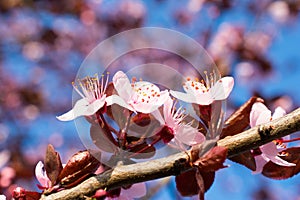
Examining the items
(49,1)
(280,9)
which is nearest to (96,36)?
(49,1)

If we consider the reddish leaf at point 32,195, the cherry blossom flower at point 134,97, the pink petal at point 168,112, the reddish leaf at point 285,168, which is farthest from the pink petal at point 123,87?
the reddish leaf at point 285,168

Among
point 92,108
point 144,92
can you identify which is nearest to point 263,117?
point 144,92

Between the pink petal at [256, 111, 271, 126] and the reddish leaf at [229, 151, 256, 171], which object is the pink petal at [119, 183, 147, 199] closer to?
the reddish leaf at [229, 151, 256, 171]

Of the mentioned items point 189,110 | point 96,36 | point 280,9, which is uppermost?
point 96,36

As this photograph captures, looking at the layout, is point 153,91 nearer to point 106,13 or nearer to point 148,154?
point 148,154

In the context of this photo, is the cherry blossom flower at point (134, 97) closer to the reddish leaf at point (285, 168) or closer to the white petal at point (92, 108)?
the white petal at point (92, 108)

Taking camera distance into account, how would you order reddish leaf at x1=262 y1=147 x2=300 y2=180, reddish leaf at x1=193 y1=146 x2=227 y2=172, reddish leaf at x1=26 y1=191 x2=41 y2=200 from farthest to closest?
reddish leaf at x1=262 y1=147 x2=300 y2=180 < reddish leaf at x1=26 y1=191 x2=41 y2=200 < reddish leaf at x1=193 y1=146 x2=227 y2=172

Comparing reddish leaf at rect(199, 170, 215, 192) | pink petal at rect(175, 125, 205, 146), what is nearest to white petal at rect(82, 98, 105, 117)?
pink petal at rect(175, 125, 205, 146)
